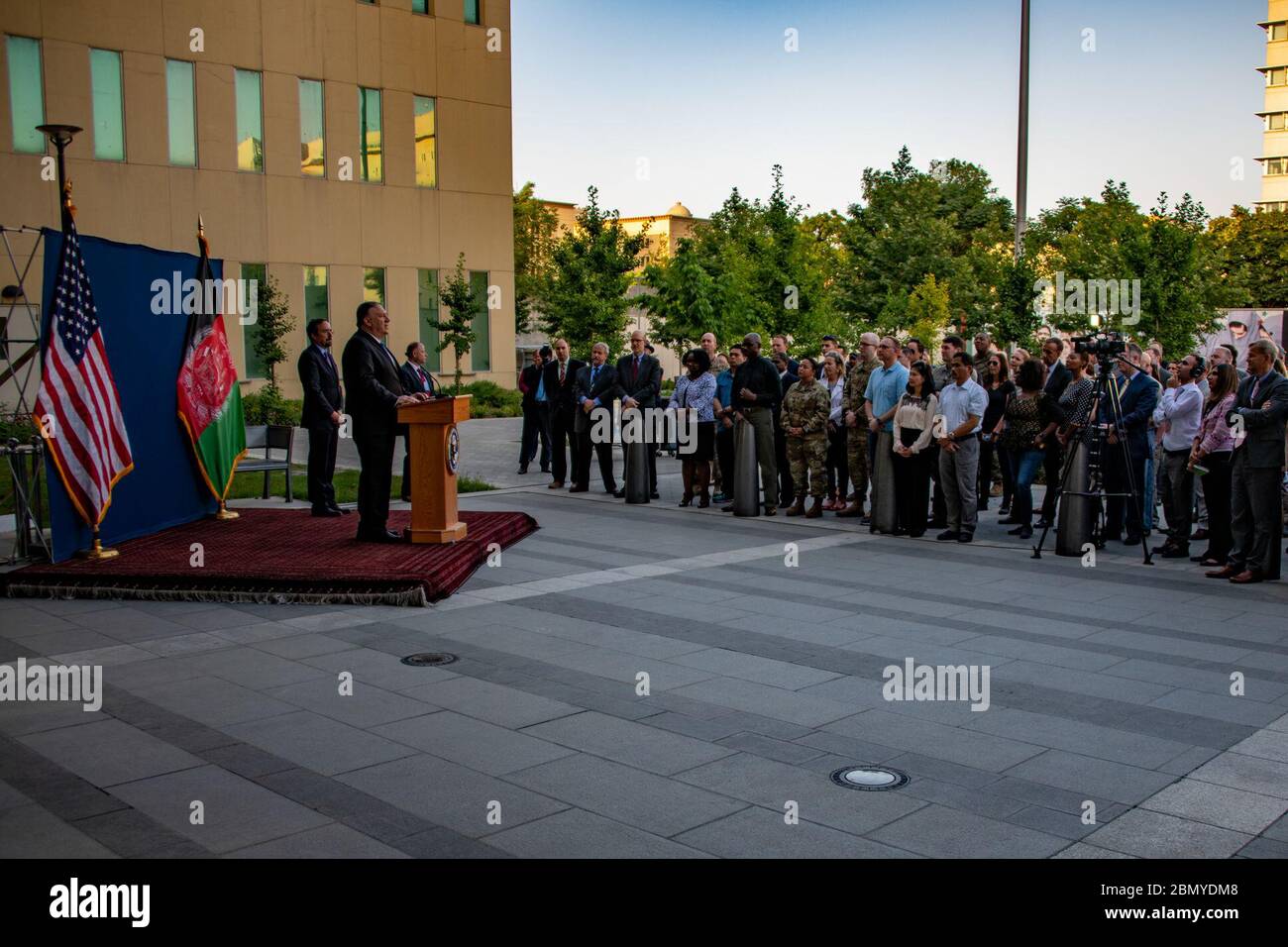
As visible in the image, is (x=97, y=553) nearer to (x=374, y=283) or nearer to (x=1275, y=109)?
(x=374, y=283)

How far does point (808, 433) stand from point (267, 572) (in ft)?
24.2

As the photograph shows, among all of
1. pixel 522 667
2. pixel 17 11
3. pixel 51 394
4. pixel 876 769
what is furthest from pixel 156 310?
pixel 17 11

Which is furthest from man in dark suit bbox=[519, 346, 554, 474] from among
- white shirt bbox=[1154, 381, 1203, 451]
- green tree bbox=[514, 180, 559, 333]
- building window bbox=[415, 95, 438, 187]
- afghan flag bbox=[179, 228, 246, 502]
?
green tree bbox=[514, 180, 559, 333]

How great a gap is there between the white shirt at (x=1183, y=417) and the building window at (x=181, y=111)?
27.2 m

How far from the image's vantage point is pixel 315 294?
34406 mm

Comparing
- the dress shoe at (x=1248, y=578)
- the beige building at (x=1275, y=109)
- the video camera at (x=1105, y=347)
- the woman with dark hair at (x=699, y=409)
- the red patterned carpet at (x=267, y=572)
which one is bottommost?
the dress shoe at (x=1248, y=578)

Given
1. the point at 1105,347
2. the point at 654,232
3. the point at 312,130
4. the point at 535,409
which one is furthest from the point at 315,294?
the point at 654,232

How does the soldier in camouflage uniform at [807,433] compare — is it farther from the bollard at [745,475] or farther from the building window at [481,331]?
the building window at [481,331]

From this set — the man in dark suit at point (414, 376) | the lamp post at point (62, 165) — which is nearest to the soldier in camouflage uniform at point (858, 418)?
the man in dark suit at point (414, 376)

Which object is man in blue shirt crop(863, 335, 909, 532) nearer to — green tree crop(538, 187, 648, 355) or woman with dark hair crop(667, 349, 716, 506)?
woman with dark hair crop(667, 349, 716, 506)

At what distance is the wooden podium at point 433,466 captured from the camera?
1156cm

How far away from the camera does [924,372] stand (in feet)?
44.7
